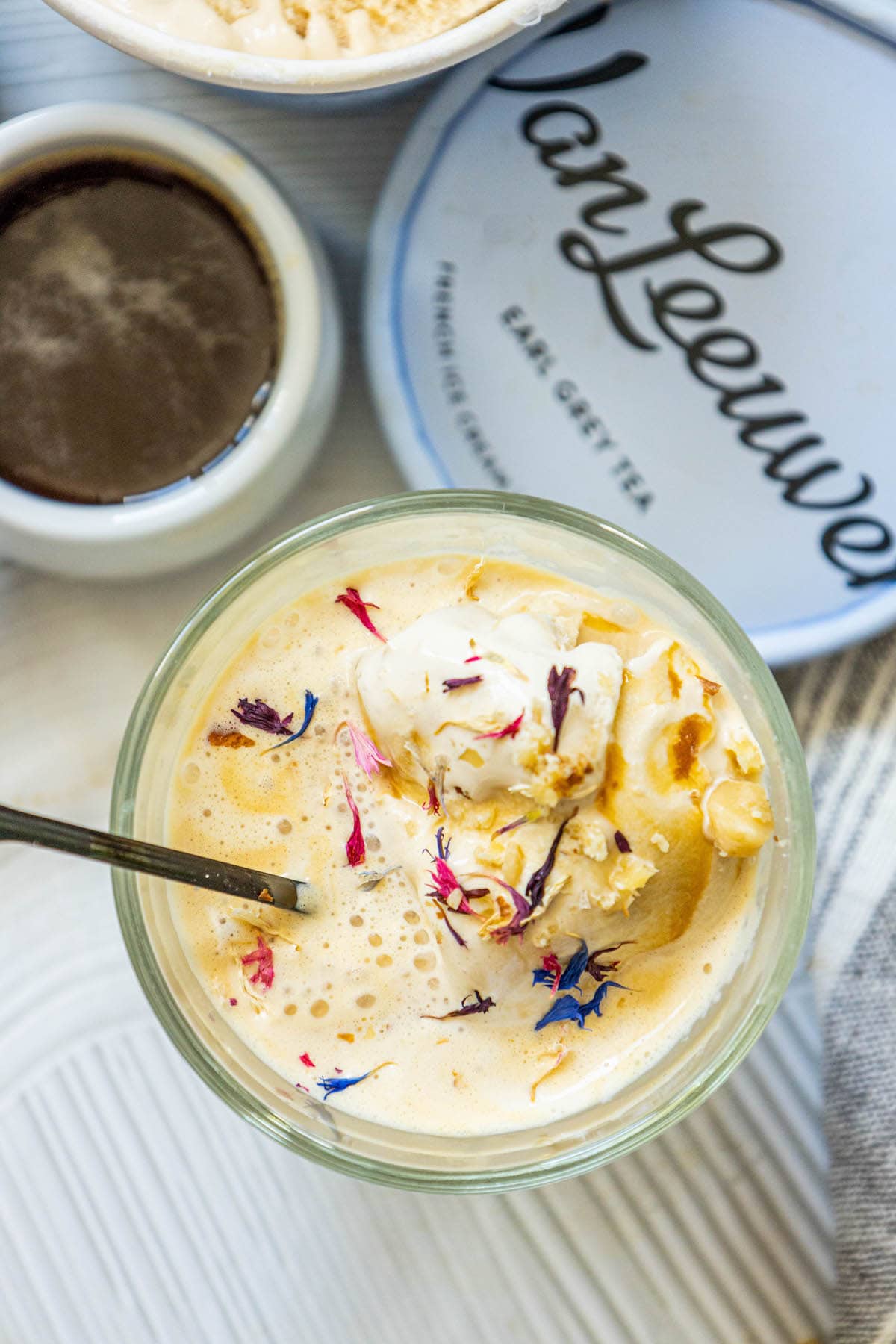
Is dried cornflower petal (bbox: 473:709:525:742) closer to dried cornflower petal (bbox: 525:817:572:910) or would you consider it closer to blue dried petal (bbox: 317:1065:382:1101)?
dried cornflower petal (bbox: 525:817:572:910)

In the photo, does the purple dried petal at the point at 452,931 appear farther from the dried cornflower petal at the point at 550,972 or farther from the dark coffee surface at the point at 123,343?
the dark coffee surface at the point at 123,343

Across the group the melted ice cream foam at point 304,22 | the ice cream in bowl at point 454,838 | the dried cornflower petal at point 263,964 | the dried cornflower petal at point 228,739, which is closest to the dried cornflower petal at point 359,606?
the ice cream in bowl at point 454,838

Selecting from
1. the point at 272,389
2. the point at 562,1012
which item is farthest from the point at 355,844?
the point at 272,389

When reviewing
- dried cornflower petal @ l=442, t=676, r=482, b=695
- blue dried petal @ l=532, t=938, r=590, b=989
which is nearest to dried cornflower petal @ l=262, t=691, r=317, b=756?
dried cornflower petal @ l=442, t=676, r=482, b=695

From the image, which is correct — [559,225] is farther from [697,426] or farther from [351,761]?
[351,761]

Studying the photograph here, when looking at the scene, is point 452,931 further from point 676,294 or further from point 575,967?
point 676,294
